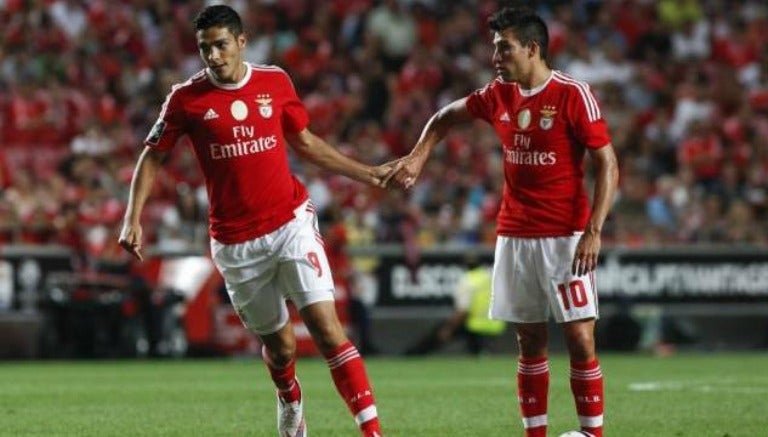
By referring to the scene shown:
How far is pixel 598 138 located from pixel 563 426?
2.43m

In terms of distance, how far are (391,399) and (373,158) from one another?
10.1 metres

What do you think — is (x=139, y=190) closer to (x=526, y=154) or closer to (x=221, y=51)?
(x=221, y=51)

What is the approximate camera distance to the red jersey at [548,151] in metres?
8.79

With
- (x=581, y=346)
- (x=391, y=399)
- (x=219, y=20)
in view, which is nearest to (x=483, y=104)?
(x=581, y=346)

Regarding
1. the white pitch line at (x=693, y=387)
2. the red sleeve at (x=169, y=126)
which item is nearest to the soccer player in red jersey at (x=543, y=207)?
the red sleeve at (x=169, y=126)

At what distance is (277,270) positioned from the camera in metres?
8.83

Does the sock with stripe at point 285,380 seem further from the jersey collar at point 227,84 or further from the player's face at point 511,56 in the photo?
the player's face at point 511,56

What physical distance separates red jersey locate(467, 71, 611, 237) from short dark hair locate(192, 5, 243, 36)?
4.87 feet

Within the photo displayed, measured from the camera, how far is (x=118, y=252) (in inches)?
816

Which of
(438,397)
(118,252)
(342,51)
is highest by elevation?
(342,51)

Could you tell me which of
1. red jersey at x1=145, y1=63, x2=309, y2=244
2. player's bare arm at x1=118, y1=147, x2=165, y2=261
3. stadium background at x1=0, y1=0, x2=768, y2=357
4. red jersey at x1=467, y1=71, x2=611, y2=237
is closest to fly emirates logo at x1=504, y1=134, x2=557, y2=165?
red jersey at x1=467, y1=71, x2=611, y2=237

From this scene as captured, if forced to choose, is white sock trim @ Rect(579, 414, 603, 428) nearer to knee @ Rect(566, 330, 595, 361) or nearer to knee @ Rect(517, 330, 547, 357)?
knee @ Rect(566, 330, 595, 361)

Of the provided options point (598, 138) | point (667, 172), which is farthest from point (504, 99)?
point (667, 172)

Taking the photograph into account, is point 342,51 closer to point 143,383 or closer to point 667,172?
point 667,172
